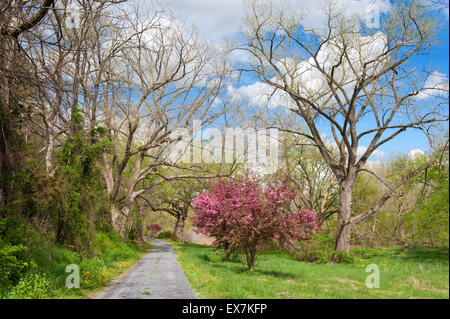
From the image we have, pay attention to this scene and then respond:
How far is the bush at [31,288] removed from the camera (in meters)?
6.44

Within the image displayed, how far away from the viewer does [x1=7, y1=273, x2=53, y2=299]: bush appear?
6441mm

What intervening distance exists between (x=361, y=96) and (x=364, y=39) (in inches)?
119

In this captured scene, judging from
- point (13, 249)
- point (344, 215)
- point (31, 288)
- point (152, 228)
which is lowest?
point (152, 228)

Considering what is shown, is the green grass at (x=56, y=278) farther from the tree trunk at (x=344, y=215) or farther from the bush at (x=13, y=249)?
the tree trunk at (x=344, y=215)

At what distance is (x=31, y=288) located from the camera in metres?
6.69

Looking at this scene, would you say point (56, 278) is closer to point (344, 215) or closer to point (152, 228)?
point (344, 215)

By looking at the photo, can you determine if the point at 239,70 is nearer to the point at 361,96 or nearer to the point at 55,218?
the point at 361,96

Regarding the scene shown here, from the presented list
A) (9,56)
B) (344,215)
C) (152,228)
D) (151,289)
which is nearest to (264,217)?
(151,289)

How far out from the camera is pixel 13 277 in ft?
23.3

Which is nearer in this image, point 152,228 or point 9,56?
point 9,56

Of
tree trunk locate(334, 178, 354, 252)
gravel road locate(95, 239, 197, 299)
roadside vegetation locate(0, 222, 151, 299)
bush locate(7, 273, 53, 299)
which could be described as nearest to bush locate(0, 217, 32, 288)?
roadside vegetation locate(0, 222, 151, 299)

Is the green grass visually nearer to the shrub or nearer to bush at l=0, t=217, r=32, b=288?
bush at l=0, t=217, r=32, b=288

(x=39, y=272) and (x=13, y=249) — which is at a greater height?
(x=13, y=249)
